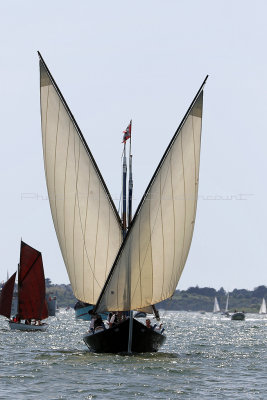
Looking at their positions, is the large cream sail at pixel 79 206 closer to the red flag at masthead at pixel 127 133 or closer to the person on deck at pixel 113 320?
the person on deck at pixel 113 320

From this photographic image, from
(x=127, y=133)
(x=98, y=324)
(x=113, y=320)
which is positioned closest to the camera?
(x=113, y=320)

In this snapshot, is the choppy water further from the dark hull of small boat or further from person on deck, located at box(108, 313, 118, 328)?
person on deck, located at box(108, 313, 118, 328)

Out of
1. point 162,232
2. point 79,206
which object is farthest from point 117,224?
point 162,232

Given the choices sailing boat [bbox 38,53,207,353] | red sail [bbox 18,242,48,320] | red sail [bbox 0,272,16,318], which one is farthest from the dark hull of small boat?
red sail [bbox 0,272,16,318]

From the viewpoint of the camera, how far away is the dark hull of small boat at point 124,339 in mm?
43219

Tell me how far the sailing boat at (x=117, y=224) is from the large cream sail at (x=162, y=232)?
5 centimetres

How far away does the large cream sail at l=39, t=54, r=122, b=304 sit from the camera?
43.8 meters

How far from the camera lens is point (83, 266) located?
44031 millimetres

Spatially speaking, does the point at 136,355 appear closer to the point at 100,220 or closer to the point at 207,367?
the point at 207,367

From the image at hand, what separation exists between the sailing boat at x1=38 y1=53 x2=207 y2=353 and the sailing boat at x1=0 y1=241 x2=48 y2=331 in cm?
4512

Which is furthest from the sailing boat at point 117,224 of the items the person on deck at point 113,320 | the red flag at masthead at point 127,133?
the red flag at masthead at point 127,133

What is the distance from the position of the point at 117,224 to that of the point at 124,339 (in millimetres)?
5513

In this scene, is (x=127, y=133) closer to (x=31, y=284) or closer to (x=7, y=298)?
(x=31, y=284)

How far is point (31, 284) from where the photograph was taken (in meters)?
90.4
